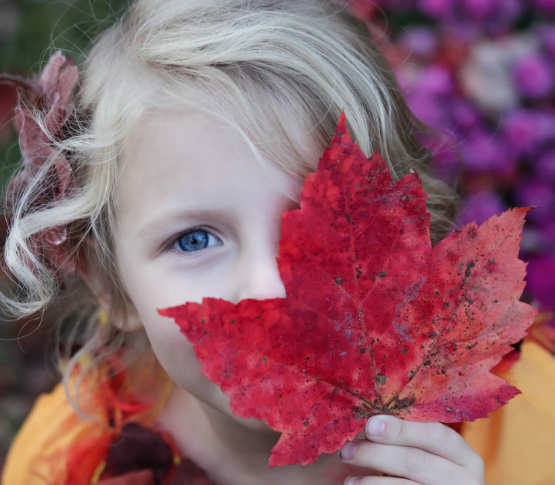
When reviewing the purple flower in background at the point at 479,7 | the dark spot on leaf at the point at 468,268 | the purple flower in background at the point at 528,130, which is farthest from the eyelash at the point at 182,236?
the purple flower in background at the point at 479,7

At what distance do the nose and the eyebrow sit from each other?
0.21 feet

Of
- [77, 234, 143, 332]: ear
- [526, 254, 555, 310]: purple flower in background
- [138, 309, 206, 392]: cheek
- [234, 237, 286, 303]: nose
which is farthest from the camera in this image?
[526, 254, 555, 310]: purple flower in background

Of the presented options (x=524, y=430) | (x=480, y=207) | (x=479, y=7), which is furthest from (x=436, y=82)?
(x=524, y=430)

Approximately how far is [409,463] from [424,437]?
34 mm

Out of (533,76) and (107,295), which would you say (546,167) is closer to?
(533,76)

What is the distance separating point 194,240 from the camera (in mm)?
845

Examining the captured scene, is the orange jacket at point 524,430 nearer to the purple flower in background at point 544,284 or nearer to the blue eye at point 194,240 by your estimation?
the blue eye at point 194,240

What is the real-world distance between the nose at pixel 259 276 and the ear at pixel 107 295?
0.39m

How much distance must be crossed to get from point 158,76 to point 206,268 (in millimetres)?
292

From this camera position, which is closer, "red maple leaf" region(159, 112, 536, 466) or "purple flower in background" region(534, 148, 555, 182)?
"red maple leaf" region(159, 112, 536, 466)

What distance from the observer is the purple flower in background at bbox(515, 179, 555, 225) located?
1909 millimetres

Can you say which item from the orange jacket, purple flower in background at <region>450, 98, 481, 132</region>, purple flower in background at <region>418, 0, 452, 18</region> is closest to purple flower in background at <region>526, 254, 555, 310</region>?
purple flower in background at <region>450, 98, 481, 132</region>

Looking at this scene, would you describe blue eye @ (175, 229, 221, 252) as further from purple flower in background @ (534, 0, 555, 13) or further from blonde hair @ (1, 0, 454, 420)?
purple flower in background @ (534, 0, 555, 13)

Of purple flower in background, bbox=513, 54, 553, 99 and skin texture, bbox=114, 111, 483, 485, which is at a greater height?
purple flower in background, bbox=513, 54, 553, 99
